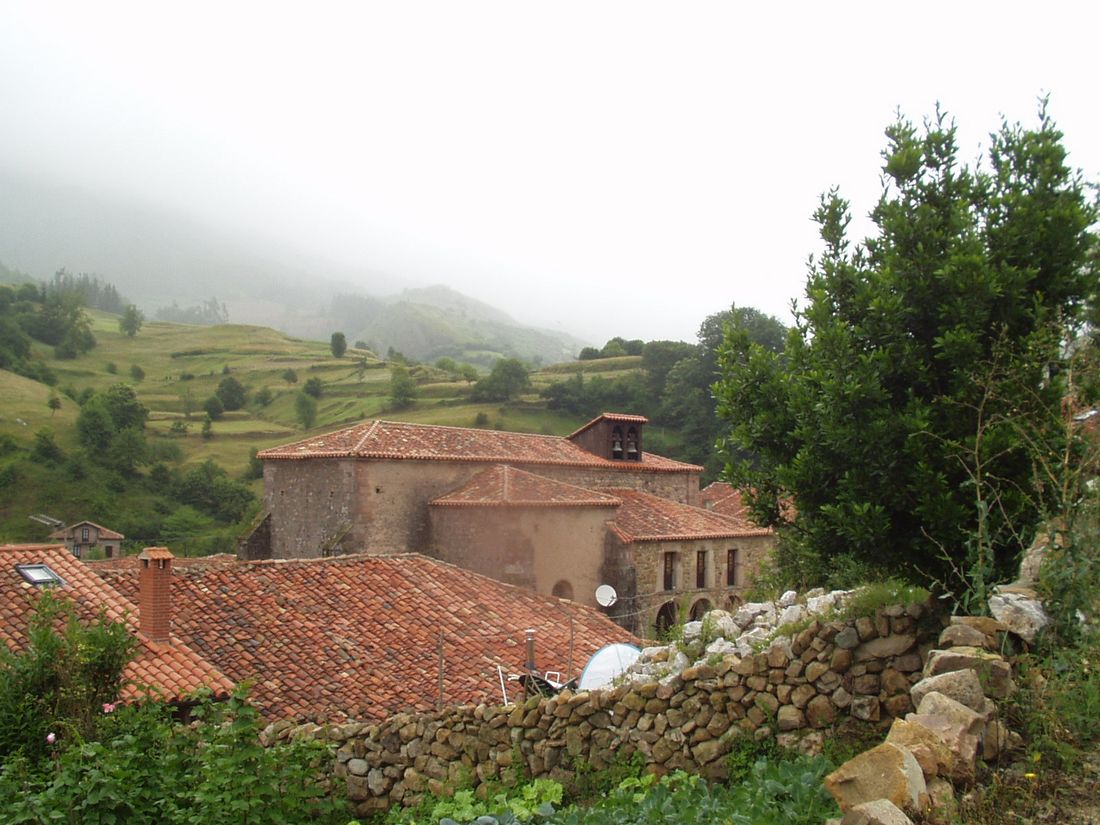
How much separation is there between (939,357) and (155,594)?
12.3 m

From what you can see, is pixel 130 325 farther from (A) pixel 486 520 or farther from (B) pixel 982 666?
(B) pixel 982 666

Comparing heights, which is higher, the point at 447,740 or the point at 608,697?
the point at 608,697

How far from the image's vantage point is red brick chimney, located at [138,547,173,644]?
14148 millimetres

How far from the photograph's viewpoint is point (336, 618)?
57.3 ft

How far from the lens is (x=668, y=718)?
777cm

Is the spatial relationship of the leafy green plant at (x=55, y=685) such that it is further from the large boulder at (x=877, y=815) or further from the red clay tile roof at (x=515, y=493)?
the red clay tile roof at (x=515, y=493)

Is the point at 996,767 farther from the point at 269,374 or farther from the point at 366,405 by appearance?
the point at 269,374

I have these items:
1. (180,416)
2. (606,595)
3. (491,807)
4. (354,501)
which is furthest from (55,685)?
(180,416)

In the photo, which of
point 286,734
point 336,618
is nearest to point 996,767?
point 286,734

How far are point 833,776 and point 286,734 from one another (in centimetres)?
642

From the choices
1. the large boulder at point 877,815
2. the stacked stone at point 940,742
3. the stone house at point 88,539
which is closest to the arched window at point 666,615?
the stacked stone at point 940,742

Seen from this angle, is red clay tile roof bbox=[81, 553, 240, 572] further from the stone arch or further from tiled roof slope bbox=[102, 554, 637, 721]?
the stone arch

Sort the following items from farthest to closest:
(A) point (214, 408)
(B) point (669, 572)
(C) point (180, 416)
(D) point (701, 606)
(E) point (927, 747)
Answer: (A) point (214, 408), (C) point (180, 416), (D) point (701, 606), (B) point (669, 572), (E) point (927, 747)

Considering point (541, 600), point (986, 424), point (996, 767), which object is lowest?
point (541, 600)
